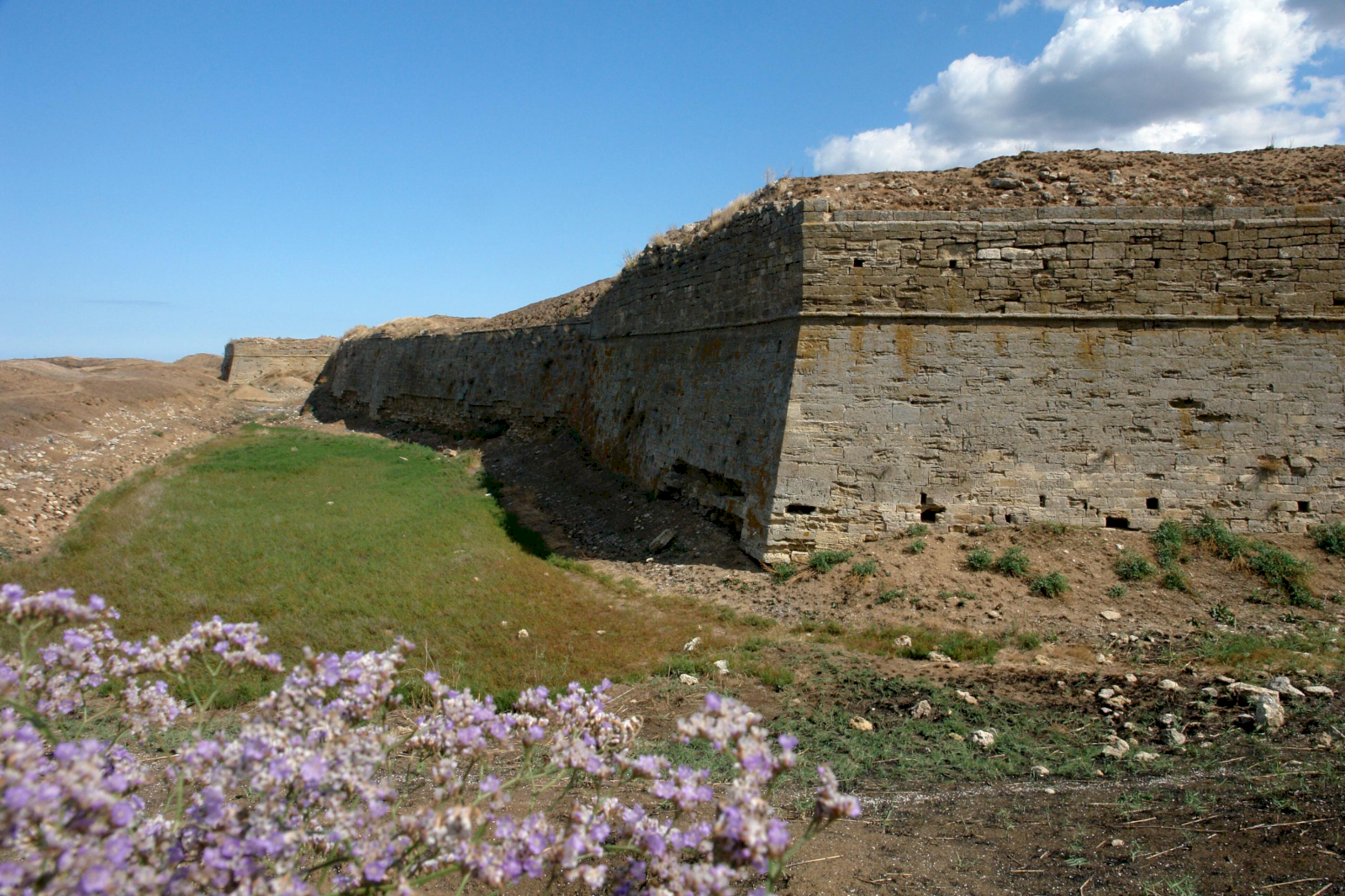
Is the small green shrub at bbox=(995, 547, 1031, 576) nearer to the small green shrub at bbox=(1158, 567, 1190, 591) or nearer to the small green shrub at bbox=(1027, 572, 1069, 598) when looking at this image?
the small green shrub at bbox=(1027, 572, 1069, 598)

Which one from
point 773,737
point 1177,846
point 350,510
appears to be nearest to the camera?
point 1177,846

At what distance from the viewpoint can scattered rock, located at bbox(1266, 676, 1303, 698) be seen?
17.9 ft

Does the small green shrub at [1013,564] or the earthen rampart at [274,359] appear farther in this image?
the earthen rampart at [274,359]

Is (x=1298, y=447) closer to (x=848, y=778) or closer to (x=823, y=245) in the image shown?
(x=823, y=245)

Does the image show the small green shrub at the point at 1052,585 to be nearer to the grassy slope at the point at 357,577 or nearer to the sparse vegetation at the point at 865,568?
the sparse vegetation at the point at 865,568

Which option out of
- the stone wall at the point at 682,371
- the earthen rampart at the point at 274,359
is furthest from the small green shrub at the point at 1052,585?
the earthen rampart at the point at 274,359

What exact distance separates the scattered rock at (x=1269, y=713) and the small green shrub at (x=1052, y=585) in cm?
269

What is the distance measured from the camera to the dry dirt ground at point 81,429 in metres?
14.1

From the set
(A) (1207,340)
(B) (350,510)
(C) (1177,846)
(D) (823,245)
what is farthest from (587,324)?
(C) (1177,846)

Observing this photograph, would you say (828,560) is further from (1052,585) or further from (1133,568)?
(1133,568)

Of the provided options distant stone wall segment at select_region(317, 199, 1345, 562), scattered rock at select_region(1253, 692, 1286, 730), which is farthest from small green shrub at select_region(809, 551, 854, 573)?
scattered rock at select_region(1253, 692, 1286, 730)

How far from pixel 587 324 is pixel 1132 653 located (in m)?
13.8

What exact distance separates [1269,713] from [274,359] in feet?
140

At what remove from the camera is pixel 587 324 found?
18188mm
